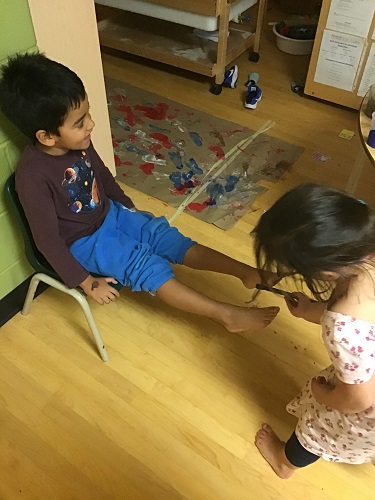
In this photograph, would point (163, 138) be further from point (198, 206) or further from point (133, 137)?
point (198, 206)

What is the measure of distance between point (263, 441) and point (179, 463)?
22cm

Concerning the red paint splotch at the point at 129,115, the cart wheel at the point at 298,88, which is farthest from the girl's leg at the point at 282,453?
the cart wheel at the point at 298,88

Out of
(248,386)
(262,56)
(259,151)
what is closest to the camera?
(248,386)

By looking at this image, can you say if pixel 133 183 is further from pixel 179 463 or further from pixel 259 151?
pixel 179 463

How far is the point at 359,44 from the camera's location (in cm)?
207

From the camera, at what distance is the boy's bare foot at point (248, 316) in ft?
3.81

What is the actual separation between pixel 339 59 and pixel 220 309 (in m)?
1.54

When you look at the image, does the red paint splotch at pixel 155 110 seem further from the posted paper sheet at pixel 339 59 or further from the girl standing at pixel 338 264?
the girl standing at pixel 338 264

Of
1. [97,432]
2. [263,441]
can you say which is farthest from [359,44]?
[97,432]

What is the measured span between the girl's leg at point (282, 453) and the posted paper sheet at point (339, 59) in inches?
66.0

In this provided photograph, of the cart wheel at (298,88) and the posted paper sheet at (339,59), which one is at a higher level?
the posted paper sheet at (339,59)

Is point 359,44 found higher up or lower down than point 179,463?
higher up

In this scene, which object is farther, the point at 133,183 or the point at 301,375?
the point at 133,183

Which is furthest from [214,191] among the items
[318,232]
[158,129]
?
[318,232]
